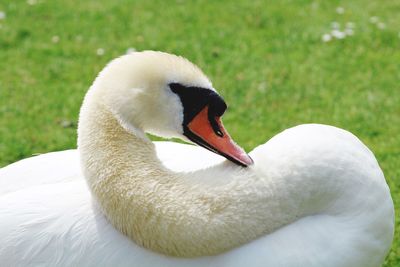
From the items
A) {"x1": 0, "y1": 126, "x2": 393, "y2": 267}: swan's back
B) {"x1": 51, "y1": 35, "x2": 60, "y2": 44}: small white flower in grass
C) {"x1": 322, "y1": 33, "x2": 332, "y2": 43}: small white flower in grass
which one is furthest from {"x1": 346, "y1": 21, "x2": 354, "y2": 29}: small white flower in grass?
{"x1": 0, "y1": 126, "x2": 393, "y2": 267}: swan's back

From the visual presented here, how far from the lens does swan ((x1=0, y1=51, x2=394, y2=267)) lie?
2367 mm

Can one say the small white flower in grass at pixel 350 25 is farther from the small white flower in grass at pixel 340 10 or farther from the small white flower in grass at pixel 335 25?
the small white flower in grass at pixel 340 10

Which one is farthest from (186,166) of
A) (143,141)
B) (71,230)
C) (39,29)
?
(39,29)

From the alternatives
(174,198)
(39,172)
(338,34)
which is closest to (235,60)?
(338,34)

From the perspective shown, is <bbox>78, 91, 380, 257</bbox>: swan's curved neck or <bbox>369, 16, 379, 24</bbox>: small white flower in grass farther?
<bbox>369, 16, 379, 24</bbox>: small white flower in grass

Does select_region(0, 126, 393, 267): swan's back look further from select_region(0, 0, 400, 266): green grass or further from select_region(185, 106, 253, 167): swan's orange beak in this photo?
select_region(0, 0, 400, 266): green grass

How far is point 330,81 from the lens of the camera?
526cm

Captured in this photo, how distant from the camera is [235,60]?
5559mm

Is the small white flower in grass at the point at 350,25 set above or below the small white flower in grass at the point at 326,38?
above

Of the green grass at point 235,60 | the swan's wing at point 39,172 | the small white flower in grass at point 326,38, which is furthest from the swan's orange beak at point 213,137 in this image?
the small white flower in grass at point 326,38

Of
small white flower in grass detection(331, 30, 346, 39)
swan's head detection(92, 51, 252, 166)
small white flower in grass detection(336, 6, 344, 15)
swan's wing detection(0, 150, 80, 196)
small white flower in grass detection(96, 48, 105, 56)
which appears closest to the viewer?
swan's head detection(92, 51, 252, 166)

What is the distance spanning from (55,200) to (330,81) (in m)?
3.09

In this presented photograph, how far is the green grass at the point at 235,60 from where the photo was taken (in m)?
4.71

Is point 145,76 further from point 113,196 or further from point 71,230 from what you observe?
point 71,230
